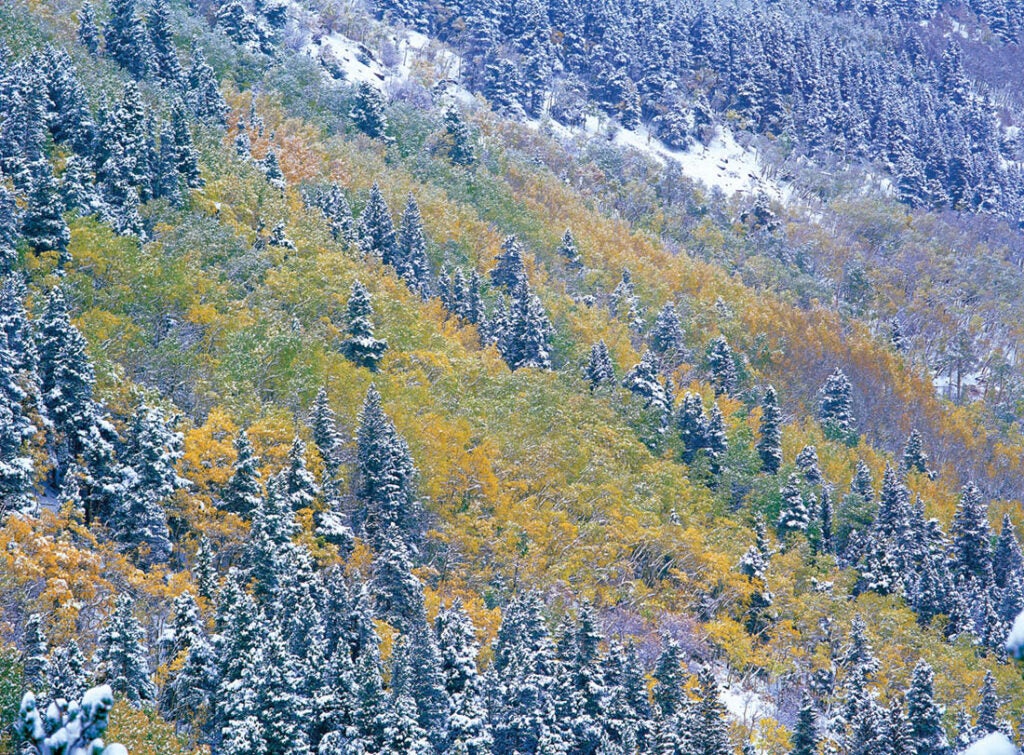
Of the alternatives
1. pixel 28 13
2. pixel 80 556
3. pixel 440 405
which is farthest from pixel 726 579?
pixel 28 13

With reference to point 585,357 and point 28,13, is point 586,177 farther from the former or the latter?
point 28,13

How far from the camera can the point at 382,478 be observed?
6181 centimetres

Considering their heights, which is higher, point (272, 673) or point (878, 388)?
point (272, 673)

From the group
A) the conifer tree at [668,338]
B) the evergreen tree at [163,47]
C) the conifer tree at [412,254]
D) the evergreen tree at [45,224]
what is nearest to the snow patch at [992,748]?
the evergreen tree at [45,224]

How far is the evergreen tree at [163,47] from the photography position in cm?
11406

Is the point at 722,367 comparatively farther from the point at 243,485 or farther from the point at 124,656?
the point at 124,656

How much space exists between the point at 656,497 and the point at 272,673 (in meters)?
38.7

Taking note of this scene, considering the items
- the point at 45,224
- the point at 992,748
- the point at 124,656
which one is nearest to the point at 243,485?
the point at 124,656

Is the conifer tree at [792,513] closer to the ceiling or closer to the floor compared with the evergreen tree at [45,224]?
closer to the floor

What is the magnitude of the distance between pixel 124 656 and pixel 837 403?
92.1m

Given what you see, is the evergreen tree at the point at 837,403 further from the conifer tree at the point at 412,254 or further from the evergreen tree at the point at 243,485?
the evergreen tree at the point at 243,485

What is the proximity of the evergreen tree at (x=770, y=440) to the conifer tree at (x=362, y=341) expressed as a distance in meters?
34.3

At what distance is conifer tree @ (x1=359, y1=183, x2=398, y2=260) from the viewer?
10188cm

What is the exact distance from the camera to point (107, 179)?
262ft
